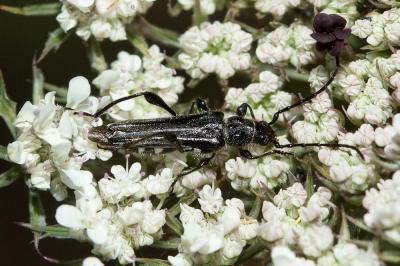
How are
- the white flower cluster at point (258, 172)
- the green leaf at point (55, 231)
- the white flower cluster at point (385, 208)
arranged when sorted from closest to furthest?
the white flower cluster at point (385, 208) < the green leaf at point (55, 231) < the white flower cluster at point (258, 172)

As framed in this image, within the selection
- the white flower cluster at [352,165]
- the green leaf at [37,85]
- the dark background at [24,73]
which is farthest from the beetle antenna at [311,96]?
the dark background at [24,73]

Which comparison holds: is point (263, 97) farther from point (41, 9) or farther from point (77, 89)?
point (41, 9)

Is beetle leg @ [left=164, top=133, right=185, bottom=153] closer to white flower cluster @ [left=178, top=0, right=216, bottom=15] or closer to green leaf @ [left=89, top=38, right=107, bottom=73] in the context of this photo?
green leaf @ [left=89, top=38, right=107, bottom=73]

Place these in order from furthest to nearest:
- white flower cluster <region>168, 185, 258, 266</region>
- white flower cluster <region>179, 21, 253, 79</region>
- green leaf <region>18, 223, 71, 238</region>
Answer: white flower cluster <region>179, 21, 253, 79</region> < green leaf <region>18, 223, 71, 238</region> < white flower cluster <region>168, 185, 258, 266</region>

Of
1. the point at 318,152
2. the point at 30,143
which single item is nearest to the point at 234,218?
the point at 318,152

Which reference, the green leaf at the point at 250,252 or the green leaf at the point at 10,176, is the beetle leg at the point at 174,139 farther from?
the green leaf at the point at 10,176

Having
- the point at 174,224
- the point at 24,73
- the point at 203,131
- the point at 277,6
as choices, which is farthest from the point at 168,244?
the point at 24,73

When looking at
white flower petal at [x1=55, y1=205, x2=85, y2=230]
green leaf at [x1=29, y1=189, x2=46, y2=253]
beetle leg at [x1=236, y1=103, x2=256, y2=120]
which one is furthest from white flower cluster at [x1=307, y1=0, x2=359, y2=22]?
green leaf at [x1=29, y1=189, x2=46, y2=253]
